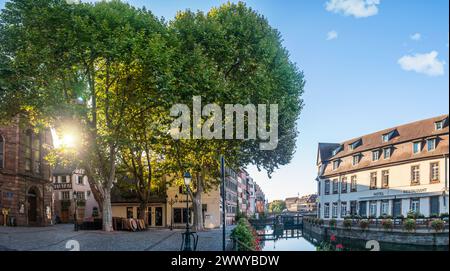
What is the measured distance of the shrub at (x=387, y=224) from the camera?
568cm

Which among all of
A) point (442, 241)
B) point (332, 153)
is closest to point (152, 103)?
point (332, 153)

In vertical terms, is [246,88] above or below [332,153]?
above

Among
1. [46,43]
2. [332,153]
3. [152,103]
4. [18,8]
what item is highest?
[18,8]

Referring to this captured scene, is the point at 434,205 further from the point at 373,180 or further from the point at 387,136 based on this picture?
the point at 387,136

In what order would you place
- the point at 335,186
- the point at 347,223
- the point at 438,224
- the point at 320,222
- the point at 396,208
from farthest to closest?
the point at 320,222, the point at 347,223, the point at 335,186, the point at 396,208, the point at 438,224

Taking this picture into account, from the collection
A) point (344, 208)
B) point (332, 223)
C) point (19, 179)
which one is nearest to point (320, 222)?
point (332, 223)

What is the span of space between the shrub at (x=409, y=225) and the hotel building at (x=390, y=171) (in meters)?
0.12

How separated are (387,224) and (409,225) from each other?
0.96ft

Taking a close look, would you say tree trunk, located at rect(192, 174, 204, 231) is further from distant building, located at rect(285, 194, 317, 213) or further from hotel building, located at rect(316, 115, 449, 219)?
hotel building, located at rect(316, 115, 449, 219)

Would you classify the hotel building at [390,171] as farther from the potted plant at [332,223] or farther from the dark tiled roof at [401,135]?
the potted plant at [332,223]

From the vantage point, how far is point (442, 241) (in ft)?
16.6

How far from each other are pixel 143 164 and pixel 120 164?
70.7 inches

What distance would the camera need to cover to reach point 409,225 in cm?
575

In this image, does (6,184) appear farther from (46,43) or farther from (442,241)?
(442,241)
